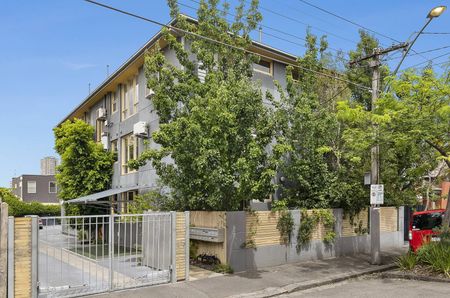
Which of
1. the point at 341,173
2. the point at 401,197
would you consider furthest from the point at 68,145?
the point at 401,197

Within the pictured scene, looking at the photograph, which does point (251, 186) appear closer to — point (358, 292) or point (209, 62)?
point (358, 292)

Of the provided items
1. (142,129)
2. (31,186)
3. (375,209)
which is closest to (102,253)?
(375,209)

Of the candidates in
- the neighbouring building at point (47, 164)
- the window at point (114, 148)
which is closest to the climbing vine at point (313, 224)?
the window at point (114, 148)

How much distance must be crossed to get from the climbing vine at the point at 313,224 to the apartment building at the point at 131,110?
5231 millimetres

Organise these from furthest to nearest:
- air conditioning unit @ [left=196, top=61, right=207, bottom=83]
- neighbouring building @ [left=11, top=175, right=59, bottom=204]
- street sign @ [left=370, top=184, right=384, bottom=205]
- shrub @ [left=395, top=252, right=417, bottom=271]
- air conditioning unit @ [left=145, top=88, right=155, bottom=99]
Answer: neighbouring building @ [left=11, top=175, right=59, bottom=204], air conditioning unit @ [left=145, top=88, right=155, bottom=99], air conditioning unit @ [left=196, top=61, right=207, bottom=83], street sign @ [left=370, top=184, right=384, bottom=205], shrub @ [left=395, top=252, right=417, bottom=271]

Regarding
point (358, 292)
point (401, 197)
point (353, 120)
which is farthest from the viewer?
point (401, 197)

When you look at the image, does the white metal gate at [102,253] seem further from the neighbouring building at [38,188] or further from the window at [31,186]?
the window at [31,186]

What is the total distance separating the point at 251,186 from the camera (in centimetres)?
1231

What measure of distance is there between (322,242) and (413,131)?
4939mm

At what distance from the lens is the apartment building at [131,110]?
1869cm

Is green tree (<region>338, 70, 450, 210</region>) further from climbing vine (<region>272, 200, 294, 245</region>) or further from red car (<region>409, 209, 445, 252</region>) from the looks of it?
climbing vine (<region>272, 200, 294, 245</region>)

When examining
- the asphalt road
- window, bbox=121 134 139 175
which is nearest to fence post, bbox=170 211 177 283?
the asphalt road

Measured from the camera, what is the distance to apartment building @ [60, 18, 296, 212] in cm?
1869

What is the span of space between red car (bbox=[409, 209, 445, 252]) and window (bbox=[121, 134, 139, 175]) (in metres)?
12.4
